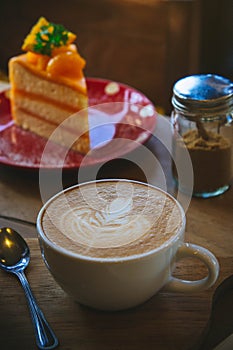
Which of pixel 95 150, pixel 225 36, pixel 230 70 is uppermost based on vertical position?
pixel 95 150

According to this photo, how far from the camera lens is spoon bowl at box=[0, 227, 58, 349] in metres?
0.77

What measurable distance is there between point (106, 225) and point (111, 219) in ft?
0.05

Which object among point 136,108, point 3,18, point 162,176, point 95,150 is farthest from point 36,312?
point 3,18

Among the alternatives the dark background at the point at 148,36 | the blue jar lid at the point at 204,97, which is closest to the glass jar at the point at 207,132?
the blue jar lid at the point at 204,97

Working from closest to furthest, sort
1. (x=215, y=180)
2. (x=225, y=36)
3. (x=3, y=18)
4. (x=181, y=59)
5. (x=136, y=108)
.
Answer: (x=215, y=180) < (x=136, y=108) < (x=181, y=59) < (x=225, y=36) < (x=3, y=18)

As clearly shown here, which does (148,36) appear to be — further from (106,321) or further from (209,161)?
(106,321)

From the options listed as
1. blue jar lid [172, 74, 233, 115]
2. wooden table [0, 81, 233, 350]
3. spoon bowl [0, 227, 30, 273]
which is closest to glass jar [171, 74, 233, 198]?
blue jar lid [172, 74, 233, 115]

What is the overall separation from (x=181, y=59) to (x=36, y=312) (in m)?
1.62

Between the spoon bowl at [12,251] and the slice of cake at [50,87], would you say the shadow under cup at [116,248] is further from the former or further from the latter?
the slice of cake at [50,87]

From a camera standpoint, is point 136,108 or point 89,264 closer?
point 89,264

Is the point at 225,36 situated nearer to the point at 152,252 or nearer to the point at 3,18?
the point at 3,18

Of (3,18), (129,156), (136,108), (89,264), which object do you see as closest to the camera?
(89,264)

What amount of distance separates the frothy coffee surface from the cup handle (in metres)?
0.03

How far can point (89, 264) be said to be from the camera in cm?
74
